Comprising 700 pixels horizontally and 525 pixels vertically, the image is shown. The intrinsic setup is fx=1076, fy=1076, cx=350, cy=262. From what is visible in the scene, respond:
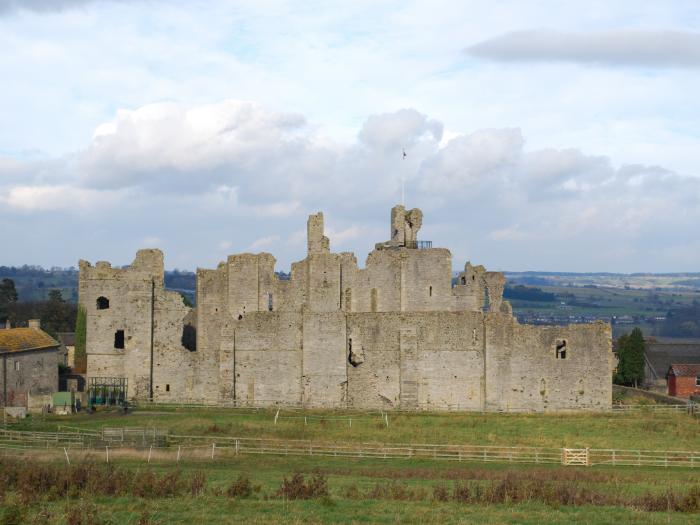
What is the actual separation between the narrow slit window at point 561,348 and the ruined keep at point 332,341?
6cm

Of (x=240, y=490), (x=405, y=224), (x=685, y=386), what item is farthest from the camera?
(x=685, y=386)

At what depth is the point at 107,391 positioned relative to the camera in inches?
2338

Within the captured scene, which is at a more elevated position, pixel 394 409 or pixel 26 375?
pixel 26 375

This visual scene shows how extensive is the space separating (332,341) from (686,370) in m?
26.0

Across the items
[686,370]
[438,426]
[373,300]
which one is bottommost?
[438,426]

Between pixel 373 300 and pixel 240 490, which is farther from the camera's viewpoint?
pixel 373 300

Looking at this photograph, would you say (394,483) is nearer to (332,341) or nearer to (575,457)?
(575,457)

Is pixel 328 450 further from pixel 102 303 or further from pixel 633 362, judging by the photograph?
pixel 633 362

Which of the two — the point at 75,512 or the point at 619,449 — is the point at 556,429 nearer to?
the point at 619,449

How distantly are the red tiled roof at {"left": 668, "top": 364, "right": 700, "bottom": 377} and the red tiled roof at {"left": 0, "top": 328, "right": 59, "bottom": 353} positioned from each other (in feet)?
129

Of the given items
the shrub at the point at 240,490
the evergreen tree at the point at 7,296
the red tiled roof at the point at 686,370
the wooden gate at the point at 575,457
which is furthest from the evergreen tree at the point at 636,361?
the evergreen tree at the point at 7,296

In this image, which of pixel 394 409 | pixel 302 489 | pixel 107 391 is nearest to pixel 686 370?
pixel 394 409

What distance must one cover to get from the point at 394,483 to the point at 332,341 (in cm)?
2343

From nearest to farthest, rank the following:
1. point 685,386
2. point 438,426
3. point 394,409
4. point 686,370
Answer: point 438,426 → point 394,409 → point 685,386 → point 686,370
